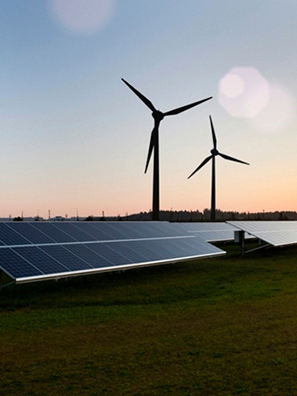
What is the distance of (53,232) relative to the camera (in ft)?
77.2

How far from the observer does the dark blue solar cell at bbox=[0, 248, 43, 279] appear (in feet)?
54.2

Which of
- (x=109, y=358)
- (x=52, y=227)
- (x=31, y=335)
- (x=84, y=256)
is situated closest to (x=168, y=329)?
(x=109, y=358)

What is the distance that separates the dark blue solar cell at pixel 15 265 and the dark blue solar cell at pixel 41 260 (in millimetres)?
327

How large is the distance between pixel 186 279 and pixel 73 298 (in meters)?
7.67

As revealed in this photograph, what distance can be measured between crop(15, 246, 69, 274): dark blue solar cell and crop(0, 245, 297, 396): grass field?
121 cm

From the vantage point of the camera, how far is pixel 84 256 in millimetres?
21016

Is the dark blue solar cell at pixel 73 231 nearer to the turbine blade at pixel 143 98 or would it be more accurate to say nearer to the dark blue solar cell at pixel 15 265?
the dark blue solar cell at pixel 15 265

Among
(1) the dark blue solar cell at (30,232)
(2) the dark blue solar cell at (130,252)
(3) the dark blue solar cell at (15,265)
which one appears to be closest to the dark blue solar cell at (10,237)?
(1) the dark blue solar cell at (30,232)

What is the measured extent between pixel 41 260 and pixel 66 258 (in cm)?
146

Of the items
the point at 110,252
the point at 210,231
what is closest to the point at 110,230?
the point at 110,252

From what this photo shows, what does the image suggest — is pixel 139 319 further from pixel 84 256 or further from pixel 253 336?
pixel 84 256

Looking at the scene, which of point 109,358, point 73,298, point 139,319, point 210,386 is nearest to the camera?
point 210,386

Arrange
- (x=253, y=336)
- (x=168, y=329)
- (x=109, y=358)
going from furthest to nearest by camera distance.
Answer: (x=168, y=329) < (x=253, y=336) < (x=109, y=358)

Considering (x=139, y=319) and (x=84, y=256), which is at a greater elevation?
(x=84, y=256)
